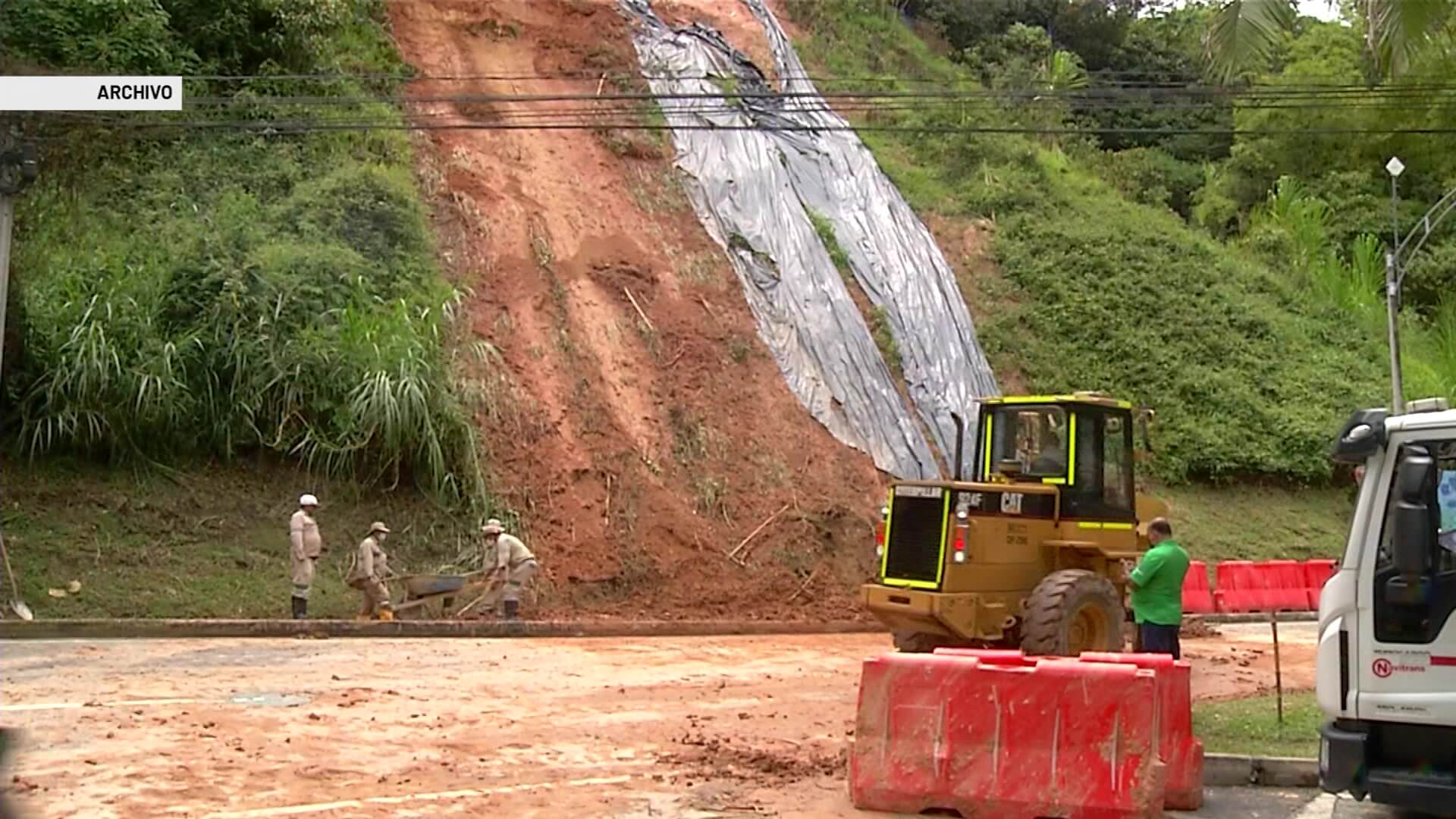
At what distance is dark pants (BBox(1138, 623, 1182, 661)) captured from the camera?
12008mm

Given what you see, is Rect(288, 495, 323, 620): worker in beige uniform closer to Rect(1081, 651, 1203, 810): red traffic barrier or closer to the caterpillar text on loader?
the caterpillar text on loader

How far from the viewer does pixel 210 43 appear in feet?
95.0

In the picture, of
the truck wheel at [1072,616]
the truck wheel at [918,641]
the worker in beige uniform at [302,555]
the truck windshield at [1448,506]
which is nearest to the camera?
the truck windshield at [1448,506]

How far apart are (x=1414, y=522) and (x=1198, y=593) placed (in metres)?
16.5

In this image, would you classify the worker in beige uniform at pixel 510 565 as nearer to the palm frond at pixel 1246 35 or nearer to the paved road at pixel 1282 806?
the palm frond at pixel 1246 35

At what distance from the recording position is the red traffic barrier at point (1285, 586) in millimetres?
24391

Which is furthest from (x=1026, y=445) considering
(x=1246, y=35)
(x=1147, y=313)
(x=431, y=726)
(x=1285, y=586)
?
(x=1147, y=313)

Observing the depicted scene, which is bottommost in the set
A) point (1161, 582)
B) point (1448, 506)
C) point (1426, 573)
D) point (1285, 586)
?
point (1285, 586)

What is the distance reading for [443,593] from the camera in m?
19.2

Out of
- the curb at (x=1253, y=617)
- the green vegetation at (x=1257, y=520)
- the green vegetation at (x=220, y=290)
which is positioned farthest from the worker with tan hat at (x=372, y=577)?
the green vegetation at (x=1257, y=520)

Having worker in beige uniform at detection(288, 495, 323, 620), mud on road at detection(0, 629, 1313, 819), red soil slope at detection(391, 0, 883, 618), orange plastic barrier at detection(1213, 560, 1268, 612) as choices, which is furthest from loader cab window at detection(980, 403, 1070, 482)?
orange plastic barrier at detection(1213, 560, 1268, 612)

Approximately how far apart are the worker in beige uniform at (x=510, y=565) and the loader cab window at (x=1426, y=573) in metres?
12.5

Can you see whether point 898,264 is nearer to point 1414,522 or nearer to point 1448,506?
point 1448,506

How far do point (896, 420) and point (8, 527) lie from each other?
46.8ft
